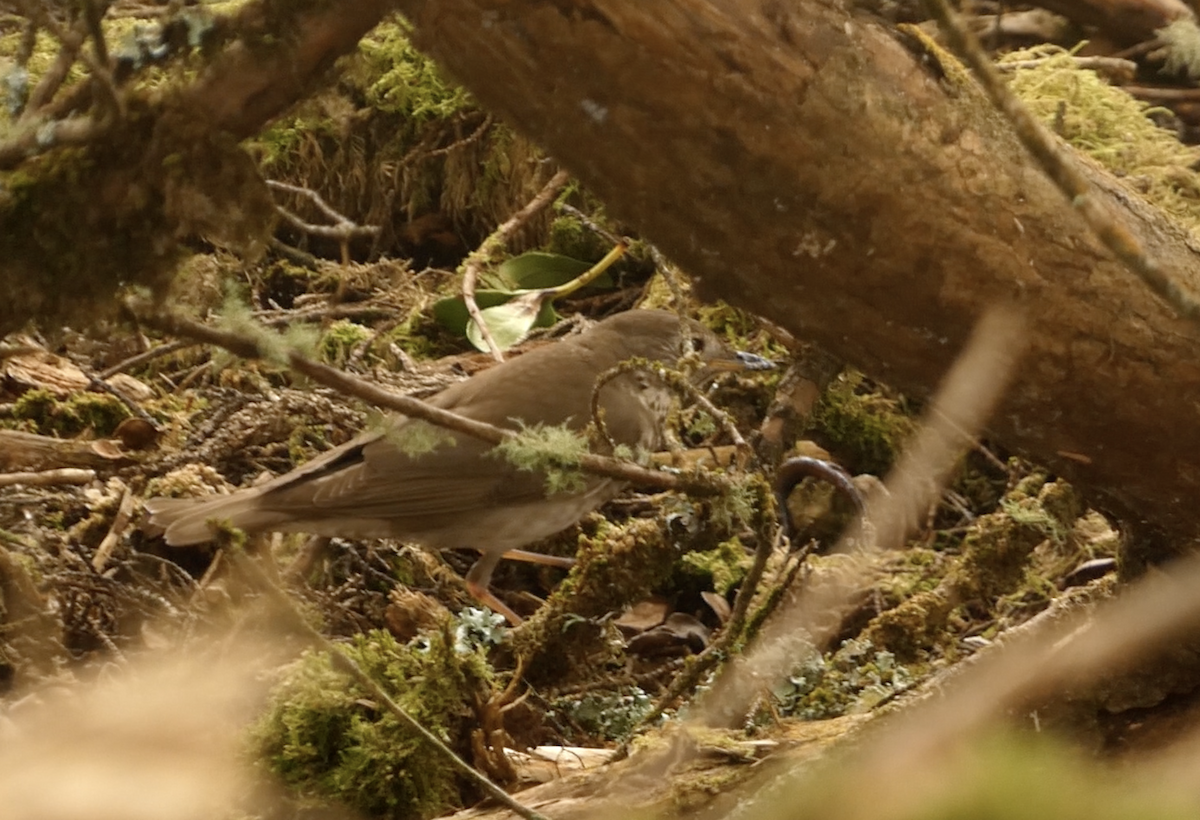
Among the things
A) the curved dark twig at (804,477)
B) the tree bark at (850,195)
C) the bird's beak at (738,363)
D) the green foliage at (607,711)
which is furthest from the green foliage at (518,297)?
the tree bark at (850,195)

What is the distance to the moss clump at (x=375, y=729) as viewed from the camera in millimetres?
1811

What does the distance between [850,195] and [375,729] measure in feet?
3.52

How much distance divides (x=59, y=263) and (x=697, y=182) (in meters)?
0.75

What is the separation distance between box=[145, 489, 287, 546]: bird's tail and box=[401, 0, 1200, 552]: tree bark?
1354 millimetres

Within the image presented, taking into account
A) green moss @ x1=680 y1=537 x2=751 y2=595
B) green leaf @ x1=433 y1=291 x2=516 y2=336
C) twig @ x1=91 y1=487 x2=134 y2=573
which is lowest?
green moss @ x1=680 y1=537 x2=751 y2=595

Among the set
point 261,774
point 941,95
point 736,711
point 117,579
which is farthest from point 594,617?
point 941,95

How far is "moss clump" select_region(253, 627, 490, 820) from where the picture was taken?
1.81 meters

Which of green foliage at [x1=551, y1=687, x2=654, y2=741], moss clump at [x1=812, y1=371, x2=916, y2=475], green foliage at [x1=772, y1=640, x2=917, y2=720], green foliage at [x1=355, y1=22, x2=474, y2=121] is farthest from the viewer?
green foliage at [x1=355, y1=22, x2=474, y2=121]

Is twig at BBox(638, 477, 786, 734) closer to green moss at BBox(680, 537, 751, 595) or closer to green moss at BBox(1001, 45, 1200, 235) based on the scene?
green moss at BBox(680, 537, 751, 595)

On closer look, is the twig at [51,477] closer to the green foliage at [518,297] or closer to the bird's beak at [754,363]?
the green foliage at [518,297]

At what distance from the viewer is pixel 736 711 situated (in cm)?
190

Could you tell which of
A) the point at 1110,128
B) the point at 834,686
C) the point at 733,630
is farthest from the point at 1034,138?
the point at 1110,128

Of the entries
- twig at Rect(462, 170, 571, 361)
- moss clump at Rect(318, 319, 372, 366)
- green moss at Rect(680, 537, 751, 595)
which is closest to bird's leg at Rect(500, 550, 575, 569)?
green moss at Rect(680, 537, 751, 595)

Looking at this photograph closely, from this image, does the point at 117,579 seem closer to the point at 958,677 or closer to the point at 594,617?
the point at 594,617
